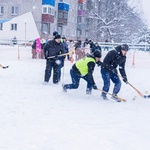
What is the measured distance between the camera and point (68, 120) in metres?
5.56

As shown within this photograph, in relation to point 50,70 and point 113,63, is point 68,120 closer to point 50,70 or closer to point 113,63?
point 113,63

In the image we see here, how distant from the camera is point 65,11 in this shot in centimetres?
4534

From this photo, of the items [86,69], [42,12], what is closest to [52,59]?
[86,69]

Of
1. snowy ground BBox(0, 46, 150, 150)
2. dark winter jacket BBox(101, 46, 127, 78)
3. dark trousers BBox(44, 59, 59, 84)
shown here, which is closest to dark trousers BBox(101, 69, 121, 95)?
dark winter jacket BBox(101, 46, 127, 78)

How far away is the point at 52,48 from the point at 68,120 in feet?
14.8

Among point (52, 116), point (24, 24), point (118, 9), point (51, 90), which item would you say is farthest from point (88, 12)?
point (52, 116)

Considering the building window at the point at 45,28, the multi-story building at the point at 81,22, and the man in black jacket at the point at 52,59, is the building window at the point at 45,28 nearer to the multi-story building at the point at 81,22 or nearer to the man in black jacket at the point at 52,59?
the multi-story building at the point at 81,22

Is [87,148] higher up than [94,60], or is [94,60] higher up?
[94,60]

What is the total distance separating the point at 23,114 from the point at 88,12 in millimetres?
37397

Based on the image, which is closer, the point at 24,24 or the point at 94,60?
the point at 94,60

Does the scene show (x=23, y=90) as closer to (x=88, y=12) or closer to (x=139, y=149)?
(x=139, y=149)

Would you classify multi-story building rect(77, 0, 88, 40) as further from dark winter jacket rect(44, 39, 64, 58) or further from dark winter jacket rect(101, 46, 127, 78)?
dark winter jacket rect(101, 46, 127, 78)

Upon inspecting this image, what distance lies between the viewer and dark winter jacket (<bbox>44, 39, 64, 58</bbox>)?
9703mm

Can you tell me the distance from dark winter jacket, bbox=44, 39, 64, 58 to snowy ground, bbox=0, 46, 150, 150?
1189mm
